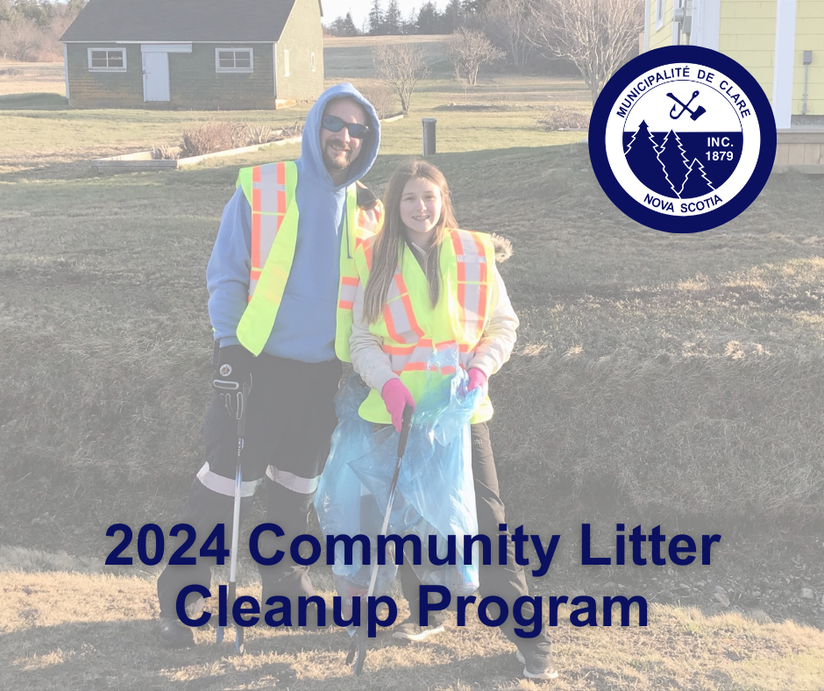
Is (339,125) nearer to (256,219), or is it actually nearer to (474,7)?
(256,219)

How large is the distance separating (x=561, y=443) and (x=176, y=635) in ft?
8.05

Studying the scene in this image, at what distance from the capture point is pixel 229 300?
3.16 metres

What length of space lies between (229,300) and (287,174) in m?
0.49

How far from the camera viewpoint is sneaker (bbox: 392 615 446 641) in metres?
3.34

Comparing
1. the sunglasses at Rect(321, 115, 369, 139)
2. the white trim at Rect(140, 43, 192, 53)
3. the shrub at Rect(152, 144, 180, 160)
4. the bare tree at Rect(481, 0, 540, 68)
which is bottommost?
the sunglasses at Rect(321, 115, 369, 139)

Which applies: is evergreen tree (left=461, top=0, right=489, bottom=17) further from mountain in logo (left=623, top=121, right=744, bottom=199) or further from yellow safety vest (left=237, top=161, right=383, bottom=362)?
yellow safety vest (left=237, top=161, right=383, bottom=362)

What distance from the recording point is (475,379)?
120 inches

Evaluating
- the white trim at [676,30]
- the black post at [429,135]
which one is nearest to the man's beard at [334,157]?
the white trim at [676,30]

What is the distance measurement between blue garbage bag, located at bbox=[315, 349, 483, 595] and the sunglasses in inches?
33.4

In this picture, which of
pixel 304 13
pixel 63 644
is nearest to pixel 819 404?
pixel 63 644

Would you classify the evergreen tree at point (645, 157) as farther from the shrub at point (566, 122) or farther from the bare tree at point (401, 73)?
the bare tree at point (401, 73)

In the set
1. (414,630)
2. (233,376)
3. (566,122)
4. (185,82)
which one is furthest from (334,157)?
(185,82)

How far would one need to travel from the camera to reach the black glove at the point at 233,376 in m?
3.11

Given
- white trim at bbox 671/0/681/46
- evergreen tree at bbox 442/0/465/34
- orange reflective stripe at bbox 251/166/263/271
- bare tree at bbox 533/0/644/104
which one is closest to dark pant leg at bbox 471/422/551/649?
orange reflective stripe at bbox 251/166/263/271
